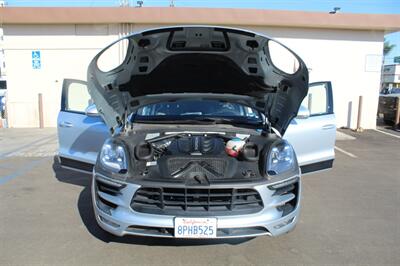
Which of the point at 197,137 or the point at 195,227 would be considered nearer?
the point at 195,227

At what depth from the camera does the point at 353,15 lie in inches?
444

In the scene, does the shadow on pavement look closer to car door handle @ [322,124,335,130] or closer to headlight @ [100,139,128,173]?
headlight @ [100,139,128,173]

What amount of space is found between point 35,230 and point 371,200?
427 cm

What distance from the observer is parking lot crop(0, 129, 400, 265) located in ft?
10.5

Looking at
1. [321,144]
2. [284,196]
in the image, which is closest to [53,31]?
[321,144]

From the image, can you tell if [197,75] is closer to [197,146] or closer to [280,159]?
[197,146]

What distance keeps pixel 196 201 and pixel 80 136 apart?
7.42 feet

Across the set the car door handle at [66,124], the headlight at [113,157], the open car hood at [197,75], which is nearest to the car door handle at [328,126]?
the open car hood at [197,75]

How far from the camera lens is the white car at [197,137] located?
115 inches

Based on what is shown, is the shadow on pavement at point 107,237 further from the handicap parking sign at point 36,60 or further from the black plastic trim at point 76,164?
the handicap parking sign at point 36,60

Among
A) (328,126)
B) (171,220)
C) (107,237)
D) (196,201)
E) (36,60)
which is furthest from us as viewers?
(36,60)

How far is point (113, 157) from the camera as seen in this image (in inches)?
129

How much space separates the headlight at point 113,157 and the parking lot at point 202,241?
0.81 m

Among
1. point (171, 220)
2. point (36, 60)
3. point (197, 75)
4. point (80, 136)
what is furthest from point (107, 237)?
point (36, 60)
